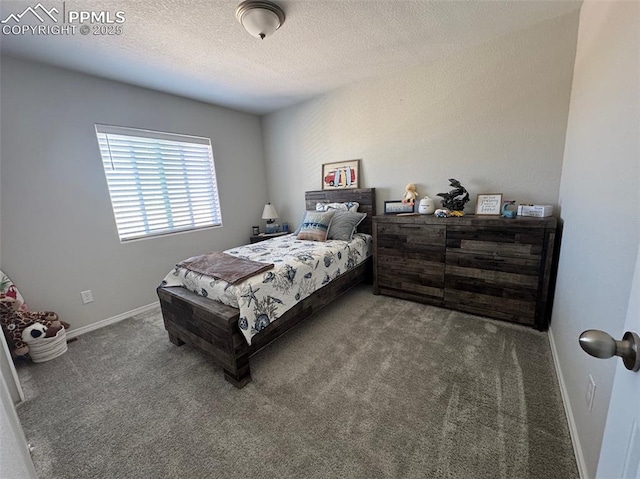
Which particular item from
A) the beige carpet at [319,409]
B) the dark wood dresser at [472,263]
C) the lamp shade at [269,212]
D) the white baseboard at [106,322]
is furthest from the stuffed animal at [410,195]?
the white baseboard at [106,322]

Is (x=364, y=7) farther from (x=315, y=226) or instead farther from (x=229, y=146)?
(x=229, y=146)

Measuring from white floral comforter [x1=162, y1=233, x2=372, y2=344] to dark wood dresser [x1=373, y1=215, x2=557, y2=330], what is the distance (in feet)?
1.48

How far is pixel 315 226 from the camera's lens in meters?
3.00

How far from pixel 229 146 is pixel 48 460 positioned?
11.3 feet

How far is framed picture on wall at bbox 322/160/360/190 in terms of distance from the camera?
3.29 meters

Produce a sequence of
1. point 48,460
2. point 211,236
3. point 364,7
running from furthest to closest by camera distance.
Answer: point 211,236, point 364,7, point 48,460

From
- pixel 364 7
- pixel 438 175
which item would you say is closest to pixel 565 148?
pixel 438 175

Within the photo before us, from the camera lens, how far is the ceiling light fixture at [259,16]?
1.62m

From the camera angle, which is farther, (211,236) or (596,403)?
(211,236)

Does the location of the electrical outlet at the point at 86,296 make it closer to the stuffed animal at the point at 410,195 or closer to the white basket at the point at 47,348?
the white basket at the point at 47,348

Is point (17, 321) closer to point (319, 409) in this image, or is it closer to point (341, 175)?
point (319, 409)

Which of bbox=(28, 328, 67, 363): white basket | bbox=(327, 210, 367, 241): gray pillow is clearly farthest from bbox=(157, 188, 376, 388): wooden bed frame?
bbox=(28, 328, 67, 363): white basket

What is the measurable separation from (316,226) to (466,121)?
6.21ft

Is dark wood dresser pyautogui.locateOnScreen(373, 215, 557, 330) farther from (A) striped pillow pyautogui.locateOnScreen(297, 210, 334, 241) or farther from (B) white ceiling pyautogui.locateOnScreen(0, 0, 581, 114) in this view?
(B) white ceiling pyautogui.locateOnScreen(0, 0, 581, 114)
